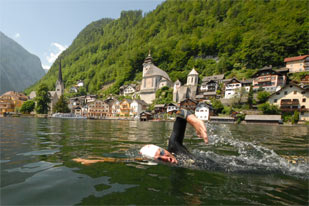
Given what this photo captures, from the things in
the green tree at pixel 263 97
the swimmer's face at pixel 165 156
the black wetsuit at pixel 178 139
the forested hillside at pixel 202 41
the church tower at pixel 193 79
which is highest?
the forested hillside at pixel 202 41

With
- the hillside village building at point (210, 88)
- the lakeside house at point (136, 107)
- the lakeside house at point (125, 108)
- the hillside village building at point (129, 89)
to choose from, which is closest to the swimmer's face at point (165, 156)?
the hillside village building at point (210, 88)

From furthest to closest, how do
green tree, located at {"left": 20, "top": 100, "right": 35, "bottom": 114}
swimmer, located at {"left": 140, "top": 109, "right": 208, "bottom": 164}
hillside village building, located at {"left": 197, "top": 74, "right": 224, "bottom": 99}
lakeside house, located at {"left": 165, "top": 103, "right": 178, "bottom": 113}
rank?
green tree, located at {"left": 20, "top": 100, "right": 35, "bottom": 114}, hillside village building, located at {"left": 197, "top": 74, "right": 224, "bottom": 99}, lakeside house, located at {"left": 165, "top": 103, "right": 178, "bottom": 113}, swimmer, located at {"left": 140, "top": 109, "right": 208, "bottom": 164}

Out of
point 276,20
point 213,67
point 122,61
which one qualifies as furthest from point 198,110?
point 122,61

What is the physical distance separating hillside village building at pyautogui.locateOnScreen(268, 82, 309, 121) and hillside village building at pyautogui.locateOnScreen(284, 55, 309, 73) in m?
17.9

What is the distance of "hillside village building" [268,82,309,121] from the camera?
1409 inches

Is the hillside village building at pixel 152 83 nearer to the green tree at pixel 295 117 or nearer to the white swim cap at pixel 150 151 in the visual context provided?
the green tree at pixel 295 117

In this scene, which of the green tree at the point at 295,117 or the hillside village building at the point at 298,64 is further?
the hillside village building at the point at 298,64

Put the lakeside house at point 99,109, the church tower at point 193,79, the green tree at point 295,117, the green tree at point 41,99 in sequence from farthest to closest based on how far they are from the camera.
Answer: the lakeside house at point 99,109
the church tower at point 193,79
the green tree at point 41,99
the green tree at point 295,117

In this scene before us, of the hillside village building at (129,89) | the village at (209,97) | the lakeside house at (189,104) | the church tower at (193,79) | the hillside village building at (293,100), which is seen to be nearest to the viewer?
the hillside village building at (293,100)

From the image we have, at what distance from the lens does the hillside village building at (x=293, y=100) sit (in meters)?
35.8

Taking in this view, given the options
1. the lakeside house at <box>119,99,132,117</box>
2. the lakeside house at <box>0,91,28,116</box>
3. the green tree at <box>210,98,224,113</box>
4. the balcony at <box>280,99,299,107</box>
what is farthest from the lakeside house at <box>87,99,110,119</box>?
the balcony at <box>280,99,299,107</box>

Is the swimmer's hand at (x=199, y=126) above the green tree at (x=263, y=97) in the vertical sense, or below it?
below

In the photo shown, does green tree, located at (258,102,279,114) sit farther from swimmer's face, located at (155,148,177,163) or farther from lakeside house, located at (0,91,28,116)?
lakeside house, located at (0,91,28,116)

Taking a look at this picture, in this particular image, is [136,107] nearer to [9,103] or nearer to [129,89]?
[129,89]
